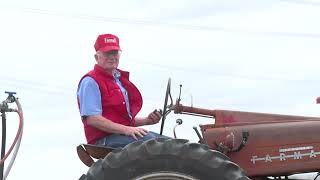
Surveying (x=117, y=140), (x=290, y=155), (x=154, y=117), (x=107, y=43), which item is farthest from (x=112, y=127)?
(x=290, y=155)

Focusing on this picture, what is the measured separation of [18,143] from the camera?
222 inches

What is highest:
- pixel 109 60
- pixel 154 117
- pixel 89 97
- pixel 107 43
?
pixel 107 43

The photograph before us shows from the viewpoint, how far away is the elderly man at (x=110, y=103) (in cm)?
523

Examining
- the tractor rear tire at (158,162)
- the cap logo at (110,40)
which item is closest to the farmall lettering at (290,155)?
the tractor rear tire at (158,162)

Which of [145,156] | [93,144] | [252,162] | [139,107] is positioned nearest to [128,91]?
[139,107]

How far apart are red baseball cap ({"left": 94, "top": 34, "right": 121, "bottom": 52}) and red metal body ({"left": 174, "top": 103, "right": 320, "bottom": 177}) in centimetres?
100

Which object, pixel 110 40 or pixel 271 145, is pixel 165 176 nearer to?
pixel 271 145

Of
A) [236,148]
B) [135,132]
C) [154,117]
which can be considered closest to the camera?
[135,132]

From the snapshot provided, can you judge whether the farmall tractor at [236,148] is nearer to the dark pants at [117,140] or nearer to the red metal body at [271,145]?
the red metal body at [271,145]

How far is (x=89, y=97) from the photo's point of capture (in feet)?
17.5

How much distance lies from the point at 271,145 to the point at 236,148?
10.6 inches

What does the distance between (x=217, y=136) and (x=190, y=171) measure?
118 cm

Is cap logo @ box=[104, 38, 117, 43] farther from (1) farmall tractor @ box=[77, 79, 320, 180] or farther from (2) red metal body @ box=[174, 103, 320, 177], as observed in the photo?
(2) red metal body @ box=[174, 103, 320, 177]

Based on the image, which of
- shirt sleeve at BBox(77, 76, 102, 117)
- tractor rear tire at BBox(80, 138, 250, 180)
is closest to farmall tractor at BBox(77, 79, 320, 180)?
tractor rear tire at BBox(80, 138, 250, 180)
